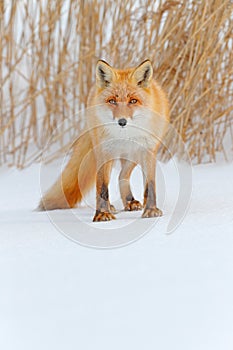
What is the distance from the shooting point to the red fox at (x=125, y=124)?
1.39 metres

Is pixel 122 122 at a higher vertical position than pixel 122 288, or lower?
higher

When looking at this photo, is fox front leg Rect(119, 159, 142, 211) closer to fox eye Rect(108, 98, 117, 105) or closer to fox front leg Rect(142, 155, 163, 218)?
fox front leg Rect(142, 155, 163, 218)

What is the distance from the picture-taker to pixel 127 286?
4.02 ft

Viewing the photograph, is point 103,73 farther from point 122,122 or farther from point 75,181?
point 75,181

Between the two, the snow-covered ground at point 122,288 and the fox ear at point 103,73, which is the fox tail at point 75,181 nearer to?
the snow-covered ground at point 122,288

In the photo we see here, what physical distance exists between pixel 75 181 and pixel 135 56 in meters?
0.95

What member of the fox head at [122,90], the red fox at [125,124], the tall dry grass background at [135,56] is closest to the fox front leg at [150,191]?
the red fox at [125,124]

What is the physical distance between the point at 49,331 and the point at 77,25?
5.15 ft

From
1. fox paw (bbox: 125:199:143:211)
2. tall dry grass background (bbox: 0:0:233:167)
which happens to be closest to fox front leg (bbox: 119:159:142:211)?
fox paw (bbox: 125:199:143:211)

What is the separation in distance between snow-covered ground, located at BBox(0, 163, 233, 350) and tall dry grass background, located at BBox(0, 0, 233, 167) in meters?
0.84

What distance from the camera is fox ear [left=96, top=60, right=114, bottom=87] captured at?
1.39 meters

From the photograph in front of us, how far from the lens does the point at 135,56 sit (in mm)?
2490

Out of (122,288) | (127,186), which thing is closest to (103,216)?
(127,186)

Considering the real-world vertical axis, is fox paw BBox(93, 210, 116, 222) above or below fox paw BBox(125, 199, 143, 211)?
above
